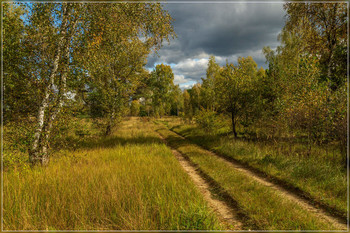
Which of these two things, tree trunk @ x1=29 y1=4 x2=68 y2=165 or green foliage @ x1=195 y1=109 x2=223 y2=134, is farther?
green foliage @ x1=195 y1=109 x2=223 y2=134

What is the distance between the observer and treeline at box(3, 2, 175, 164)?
20.2ft

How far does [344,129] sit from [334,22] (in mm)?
10478

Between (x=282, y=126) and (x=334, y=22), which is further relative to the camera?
(x=334, y=22)

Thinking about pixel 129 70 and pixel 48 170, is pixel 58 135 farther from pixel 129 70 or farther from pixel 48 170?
pixel 129 70

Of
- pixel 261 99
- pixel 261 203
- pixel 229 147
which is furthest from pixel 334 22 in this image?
pixel 261 203

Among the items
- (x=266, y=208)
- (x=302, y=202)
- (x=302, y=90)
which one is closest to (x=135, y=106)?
(x=302, y=90)

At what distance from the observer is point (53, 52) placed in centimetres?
663

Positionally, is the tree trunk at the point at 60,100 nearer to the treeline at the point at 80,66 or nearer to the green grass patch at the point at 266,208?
the treeline at the point at 80,66

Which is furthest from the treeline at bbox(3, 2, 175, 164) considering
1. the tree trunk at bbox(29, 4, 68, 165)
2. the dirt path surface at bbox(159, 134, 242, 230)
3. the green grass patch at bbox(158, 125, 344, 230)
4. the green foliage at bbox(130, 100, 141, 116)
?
the green foliage at bbox(130, 100, 141, 116)

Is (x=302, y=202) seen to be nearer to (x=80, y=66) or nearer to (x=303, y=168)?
(x=303, y=168)

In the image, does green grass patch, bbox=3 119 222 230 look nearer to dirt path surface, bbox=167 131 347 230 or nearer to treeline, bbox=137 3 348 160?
dirt path surface, bbox=167 131 347 230

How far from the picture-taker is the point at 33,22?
6.15 m

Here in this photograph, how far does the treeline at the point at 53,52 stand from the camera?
615 cm

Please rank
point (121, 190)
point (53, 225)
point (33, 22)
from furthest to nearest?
1. point (33, 22)
2. point (121, 190)
3. point (53, 225)
